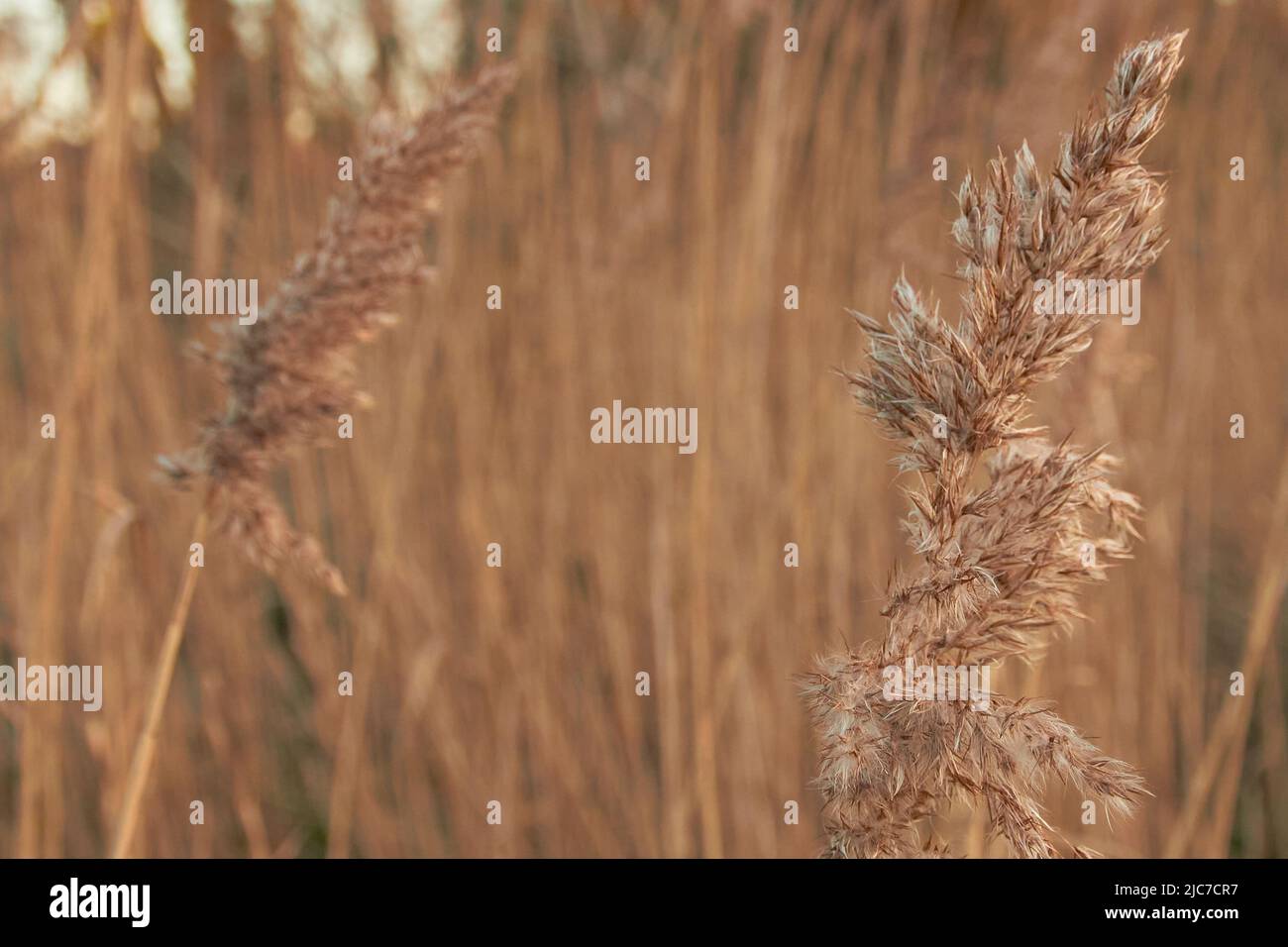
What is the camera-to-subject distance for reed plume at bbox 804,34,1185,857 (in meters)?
0.40

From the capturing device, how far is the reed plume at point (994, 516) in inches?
15.9

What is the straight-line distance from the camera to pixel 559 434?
63.4 inches

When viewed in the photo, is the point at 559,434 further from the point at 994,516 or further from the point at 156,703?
the point at 994,516

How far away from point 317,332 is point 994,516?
405 mm

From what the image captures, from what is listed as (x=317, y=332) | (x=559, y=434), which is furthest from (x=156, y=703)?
(x=559, y=434)

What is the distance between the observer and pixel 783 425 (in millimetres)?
1675

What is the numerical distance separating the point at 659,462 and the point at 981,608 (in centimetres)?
105

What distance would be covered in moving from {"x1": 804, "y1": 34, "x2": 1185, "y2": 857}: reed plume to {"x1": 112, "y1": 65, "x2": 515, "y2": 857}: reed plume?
1.07 feet

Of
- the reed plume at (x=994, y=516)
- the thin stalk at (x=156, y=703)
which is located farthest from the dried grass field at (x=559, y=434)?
the reed plume at (x=994, y=516)

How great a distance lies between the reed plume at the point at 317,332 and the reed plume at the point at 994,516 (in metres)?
0.33

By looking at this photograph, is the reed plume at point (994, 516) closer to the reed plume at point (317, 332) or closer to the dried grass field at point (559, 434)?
the reed plume at point (317, 332)

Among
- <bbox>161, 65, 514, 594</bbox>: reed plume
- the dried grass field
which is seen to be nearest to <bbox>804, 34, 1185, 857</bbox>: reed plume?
<bbox>161, 65, 514, 594</bbox>: reed plume
